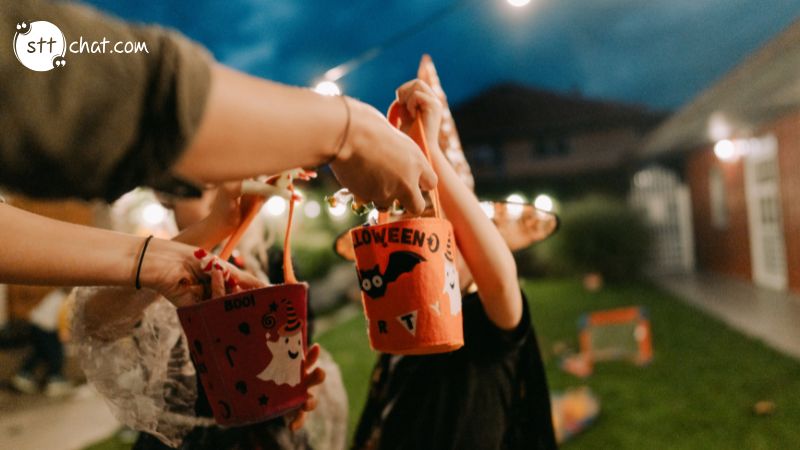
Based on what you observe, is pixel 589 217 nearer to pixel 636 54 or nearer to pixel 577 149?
pixel 577 149

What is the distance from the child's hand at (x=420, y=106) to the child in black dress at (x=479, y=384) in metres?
0.28

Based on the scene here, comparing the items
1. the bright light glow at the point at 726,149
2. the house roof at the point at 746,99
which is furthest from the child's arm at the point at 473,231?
the bright light glow at the point at 726,149

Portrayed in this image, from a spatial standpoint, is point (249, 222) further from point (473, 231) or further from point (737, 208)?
point (737, 208)

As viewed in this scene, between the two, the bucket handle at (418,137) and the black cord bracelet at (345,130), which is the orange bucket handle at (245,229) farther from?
the black cord bracelet at (345,130)

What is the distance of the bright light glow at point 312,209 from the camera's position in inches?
467

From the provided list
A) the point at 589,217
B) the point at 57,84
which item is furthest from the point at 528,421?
the point at 589,217

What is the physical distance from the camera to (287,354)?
0.95m

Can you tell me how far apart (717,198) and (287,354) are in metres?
14.1

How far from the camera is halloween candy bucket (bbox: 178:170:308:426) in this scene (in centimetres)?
89

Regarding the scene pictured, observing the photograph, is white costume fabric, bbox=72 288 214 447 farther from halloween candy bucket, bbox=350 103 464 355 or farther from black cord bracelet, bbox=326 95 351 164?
black cord bracelet, bbox=326 95 351 164

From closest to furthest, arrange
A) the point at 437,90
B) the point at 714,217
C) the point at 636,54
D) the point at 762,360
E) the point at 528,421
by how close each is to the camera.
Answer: the point at 437,90, the point at 528,421, the point at 762,360, the point at 714,217, the point at 636,54

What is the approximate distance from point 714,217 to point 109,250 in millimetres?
14460

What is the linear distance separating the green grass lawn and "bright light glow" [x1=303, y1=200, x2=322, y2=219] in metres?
4.41

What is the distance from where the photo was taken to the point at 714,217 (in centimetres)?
1278
